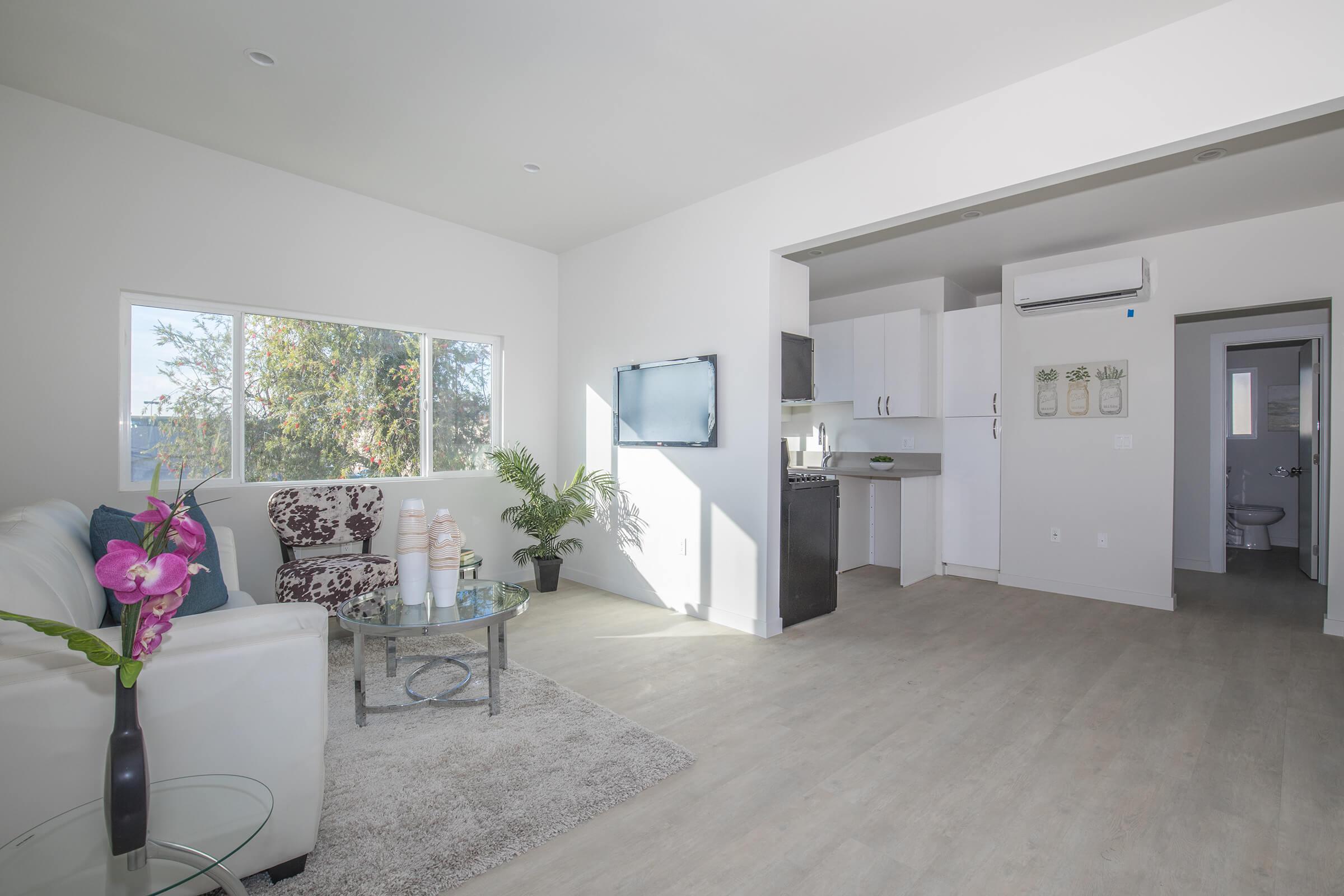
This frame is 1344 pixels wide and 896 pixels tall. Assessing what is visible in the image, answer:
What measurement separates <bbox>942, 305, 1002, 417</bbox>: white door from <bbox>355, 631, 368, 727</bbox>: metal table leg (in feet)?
15.8

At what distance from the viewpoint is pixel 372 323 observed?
4301mm

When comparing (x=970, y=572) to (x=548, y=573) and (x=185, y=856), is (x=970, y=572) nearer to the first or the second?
(x=548, y=573)

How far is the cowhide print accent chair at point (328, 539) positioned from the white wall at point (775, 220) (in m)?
1.69

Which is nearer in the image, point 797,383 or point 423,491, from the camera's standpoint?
point 797,383

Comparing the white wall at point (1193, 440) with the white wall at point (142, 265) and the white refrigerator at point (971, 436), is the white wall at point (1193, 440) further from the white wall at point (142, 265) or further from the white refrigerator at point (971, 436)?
the white wall at point (142, 265)

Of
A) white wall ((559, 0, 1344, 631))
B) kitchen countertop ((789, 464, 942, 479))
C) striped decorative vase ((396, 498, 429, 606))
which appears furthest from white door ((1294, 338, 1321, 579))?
striped decorative vase ((396, 498, 429, 606))

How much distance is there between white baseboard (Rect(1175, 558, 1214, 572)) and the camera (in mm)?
5551

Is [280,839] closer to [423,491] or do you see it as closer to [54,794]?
[54,794]

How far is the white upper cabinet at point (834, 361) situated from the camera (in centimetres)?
588

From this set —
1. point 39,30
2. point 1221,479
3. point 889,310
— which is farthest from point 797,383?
point 1221,479

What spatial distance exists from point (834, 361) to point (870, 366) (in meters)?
0.41

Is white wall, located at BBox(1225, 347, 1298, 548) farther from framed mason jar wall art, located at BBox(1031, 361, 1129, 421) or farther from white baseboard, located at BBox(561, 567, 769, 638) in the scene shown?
white baseboard, located at BBox(561, 567, 769, 638)

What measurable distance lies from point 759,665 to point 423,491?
8.78ft

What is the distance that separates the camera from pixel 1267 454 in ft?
21.8
